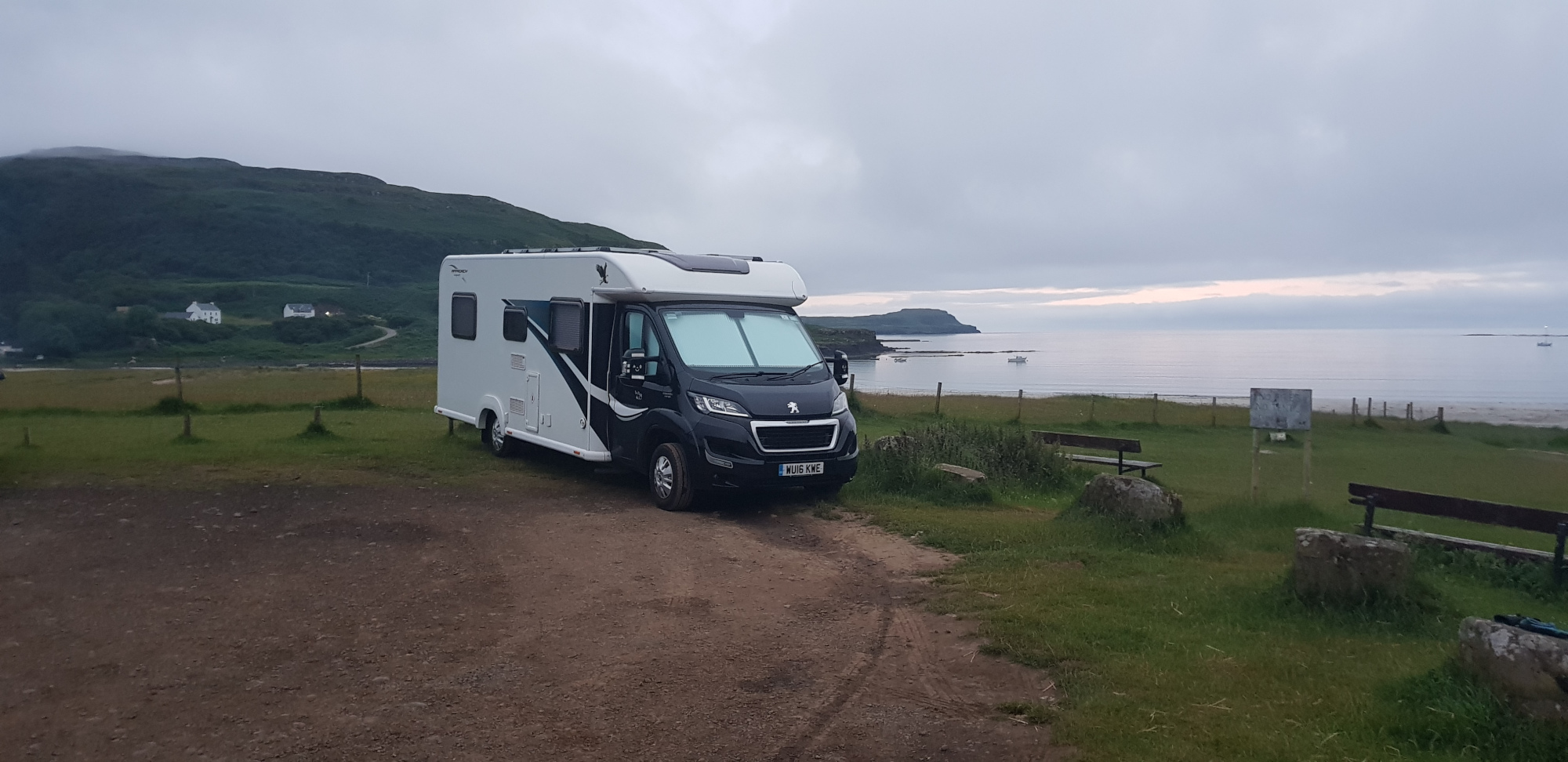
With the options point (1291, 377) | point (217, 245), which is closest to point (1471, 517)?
point (1291, 377)

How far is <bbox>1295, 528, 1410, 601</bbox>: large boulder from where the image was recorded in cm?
624

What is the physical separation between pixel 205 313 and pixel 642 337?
257 feet

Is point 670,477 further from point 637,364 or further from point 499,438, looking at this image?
point 499,438

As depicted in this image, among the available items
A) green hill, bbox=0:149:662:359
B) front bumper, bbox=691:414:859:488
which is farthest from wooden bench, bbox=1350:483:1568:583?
green hill, bbox=0:149:662:359

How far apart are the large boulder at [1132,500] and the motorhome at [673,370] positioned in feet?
8.29

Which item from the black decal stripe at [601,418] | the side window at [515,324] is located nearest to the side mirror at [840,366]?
the black decal stripe at [601,418]

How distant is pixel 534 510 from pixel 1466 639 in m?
8.13

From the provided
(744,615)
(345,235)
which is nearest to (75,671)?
(744,615)

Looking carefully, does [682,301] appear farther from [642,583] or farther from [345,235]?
[345,235]

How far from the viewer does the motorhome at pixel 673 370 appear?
10.0 m

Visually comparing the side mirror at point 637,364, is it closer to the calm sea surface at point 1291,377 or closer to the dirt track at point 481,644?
the dirt track at point 481,644

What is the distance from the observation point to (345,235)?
5340 inches

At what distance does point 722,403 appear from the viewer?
1002 cm

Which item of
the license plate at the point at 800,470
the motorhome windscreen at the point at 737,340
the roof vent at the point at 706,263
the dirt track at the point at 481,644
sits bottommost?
the dirt track at the point at 481,644
